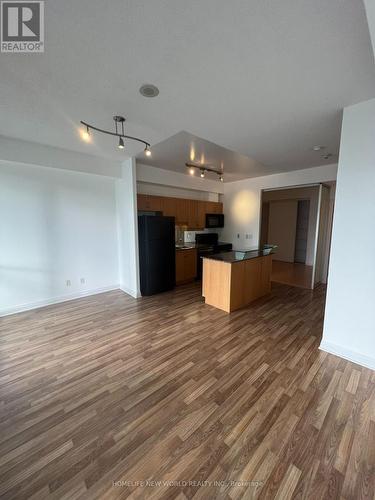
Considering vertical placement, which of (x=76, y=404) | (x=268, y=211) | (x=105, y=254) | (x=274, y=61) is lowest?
(x=76, y=404)

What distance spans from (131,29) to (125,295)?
13.0 feet

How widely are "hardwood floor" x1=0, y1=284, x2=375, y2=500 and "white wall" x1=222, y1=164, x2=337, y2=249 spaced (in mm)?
3228

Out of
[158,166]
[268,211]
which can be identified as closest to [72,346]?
[158,166]

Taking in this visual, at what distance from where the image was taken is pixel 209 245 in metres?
5.88

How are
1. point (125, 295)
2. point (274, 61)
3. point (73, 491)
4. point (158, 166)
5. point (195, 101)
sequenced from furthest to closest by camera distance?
point (158, 166)
point (125, 295)
point (195, 101)
point (274, 61)
point (73, 491)

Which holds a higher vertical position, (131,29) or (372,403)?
(131,29)

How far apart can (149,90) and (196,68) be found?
50 centimetres

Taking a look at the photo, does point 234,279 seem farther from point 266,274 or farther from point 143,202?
point 143,202

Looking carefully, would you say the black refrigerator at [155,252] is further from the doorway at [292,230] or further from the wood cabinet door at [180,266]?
the doorway at [292,230]

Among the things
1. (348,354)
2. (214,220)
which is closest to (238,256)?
(348,354)

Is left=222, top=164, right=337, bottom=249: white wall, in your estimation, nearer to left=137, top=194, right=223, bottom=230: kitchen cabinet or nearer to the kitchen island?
left=137, top=194, right=223, bottom=230: kitchen cabinet

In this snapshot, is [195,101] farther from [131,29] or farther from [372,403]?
[372,403]

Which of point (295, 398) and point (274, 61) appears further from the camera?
point (295, 398)

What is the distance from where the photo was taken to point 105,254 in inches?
176
